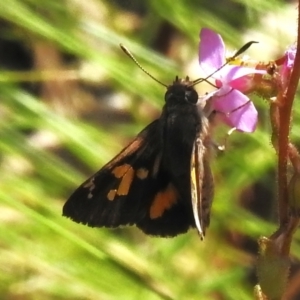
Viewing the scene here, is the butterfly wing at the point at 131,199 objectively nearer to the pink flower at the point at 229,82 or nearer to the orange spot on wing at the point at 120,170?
the orange spot on wing at the point at 120,170

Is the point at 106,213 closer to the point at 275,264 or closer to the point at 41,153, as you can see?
the point at 275,264

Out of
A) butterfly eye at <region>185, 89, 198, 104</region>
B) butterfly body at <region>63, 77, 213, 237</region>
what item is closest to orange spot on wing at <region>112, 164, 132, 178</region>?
butterfly body at <region>63, 77, 213, 237</region>

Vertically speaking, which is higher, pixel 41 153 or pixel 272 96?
pixel 41 153

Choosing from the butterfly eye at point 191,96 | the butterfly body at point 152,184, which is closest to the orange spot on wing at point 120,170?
the butterfly body at point 152,184

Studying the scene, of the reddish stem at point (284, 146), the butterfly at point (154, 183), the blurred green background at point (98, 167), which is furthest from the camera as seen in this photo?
the blurred green background at point (98, 167)

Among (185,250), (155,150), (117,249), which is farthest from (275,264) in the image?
(185,250)

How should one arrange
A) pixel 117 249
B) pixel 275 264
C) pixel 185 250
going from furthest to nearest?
1. pixel 185 250
2. pixel 117 249
3. pixel 275 264

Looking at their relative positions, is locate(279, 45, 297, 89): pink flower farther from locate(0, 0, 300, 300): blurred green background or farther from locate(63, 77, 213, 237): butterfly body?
locate(0, 0, 300, 300): blurred green background

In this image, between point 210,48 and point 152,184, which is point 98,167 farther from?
point 210,48
